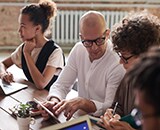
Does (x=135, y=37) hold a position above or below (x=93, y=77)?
above

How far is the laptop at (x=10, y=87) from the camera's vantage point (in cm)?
198

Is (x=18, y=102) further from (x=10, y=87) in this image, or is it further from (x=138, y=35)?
(x=138, y=35)

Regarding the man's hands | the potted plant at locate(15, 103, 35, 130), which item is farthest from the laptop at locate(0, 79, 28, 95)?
the potted plant at locate(15, 103, 35, 130)

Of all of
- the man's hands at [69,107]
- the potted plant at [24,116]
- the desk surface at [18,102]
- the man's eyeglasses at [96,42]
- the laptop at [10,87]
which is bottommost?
the desk surface at [18,102]

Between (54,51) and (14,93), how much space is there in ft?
1.52

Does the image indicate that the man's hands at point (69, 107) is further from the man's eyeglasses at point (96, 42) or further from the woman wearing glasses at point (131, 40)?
the man's eyeglasses at point (96, 42)

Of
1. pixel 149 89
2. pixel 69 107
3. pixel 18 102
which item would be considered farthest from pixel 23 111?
pixel 149 89

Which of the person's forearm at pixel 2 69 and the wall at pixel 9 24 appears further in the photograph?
the wall at pixel 9 24

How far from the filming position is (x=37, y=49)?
234cm

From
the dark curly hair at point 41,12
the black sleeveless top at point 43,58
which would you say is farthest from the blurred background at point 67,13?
the black sleeveless top at point 43,58

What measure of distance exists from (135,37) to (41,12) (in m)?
0.98

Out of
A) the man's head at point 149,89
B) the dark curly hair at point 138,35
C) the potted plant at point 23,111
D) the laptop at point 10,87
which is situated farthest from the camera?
the laptop at point 10,87

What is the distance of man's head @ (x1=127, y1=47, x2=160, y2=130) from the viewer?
54 cm

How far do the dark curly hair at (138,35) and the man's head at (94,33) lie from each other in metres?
0.25
